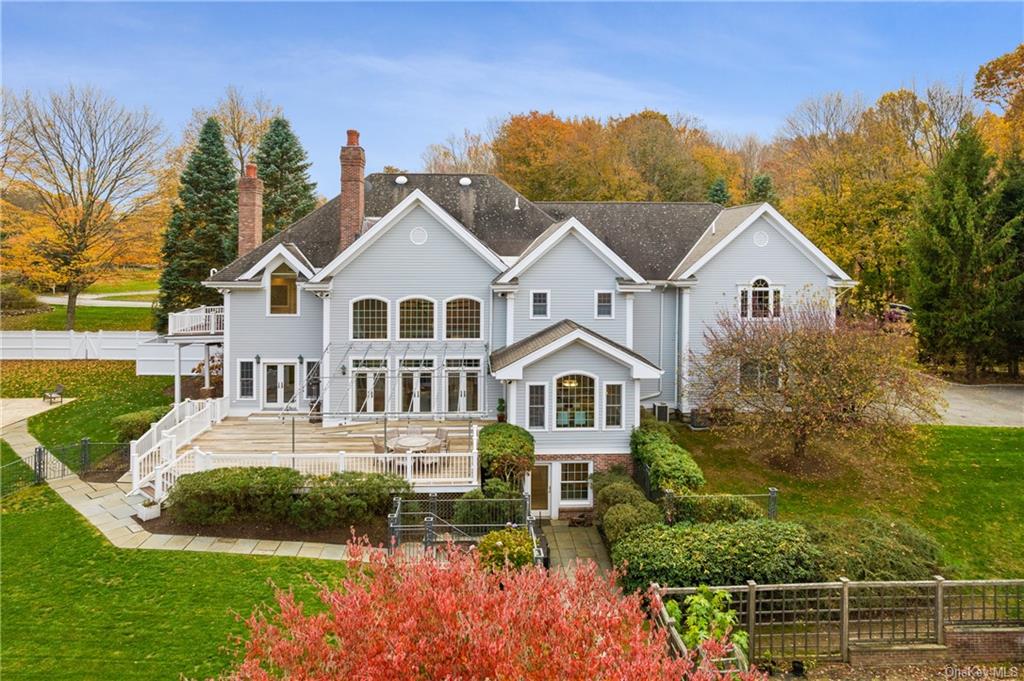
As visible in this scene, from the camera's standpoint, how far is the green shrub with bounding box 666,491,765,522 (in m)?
15.4

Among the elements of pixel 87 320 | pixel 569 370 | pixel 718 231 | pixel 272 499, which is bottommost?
pixel 272 499

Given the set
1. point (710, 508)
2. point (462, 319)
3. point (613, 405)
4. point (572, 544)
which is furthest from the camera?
point (462, 319)

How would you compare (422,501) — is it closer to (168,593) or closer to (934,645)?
(168,593)

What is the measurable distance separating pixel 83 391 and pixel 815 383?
28.7 metres

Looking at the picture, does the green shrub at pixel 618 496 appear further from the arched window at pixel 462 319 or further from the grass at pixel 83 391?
the grass at pixel 83 391

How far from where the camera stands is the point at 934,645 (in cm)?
1210

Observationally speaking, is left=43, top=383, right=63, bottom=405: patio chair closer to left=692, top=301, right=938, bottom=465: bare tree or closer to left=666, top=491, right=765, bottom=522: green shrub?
left=666, top=491, right=765, bottom=522: green shrub

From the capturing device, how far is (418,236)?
21688mm

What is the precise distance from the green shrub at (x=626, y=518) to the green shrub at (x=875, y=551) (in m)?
3.42

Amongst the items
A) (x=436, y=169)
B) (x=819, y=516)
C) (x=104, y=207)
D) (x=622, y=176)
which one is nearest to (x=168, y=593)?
(x=819, y=516)

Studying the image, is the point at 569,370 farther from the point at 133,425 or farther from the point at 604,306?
the point at 133,425

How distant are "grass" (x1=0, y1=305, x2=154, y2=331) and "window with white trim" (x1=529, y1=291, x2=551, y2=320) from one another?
2663 centimetres

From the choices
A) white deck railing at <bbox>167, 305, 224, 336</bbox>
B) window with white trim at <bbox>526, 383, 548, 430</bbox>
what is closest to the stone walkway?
window with white trim at <bbox>526, 383, 548, 430</bbox>

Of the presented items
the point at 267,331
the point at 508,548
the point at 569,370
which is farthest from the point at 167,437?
the point at 569,370
